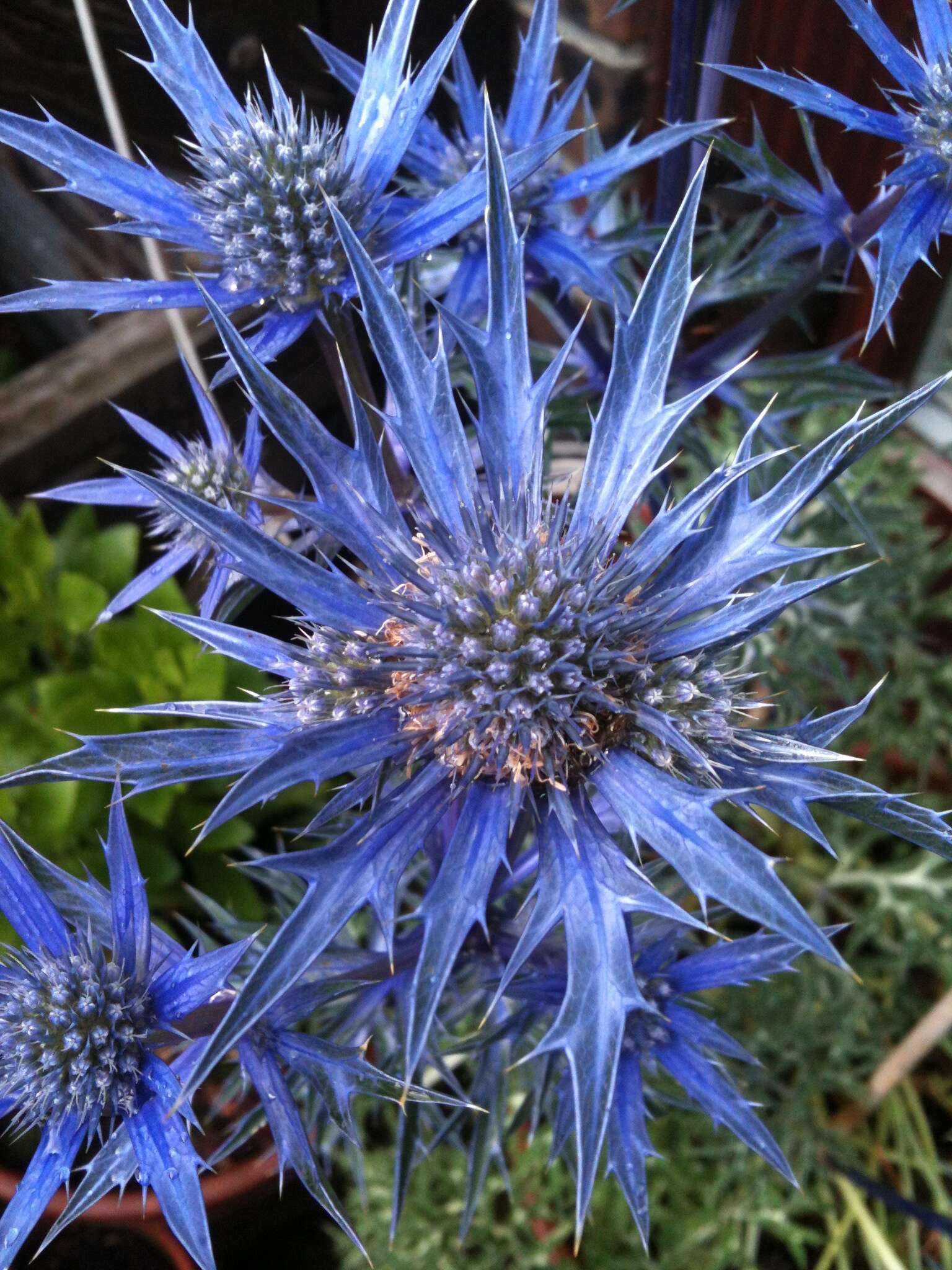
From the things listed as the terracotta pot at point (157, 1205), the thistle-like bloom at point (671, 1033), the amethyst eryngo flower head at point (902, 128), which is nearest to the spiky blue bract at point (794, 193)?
the amethyst eryngo flower head at point (902, 128)

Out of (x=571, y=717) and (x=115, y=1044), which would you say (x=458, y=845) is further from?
(x=115, y=1044)

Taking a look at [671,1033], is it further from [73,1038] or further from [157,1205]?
[157,1205]

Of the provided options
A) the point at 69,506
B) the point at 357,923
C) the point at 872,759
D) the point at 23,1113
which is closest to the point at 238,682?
the point at 357,923

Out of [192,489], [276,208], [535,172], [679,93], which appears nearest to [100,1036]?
[192,489]

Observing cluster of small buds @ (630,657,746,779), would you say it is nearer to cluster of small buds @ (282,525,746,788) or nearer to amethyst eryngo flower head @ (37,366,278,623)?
cluster of small buds @ (282,525,746,788)

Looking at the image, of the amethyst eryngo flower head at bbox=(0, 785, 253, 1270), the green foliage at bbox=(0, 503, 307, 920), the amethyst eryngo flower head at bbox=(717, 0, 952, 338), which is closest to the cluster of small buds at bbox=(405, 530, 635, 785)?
the amethyst eryngo flower head at bbox=(0, 785, 253, 1270)

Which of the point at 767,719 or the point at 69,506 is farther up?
the point at 69,506
